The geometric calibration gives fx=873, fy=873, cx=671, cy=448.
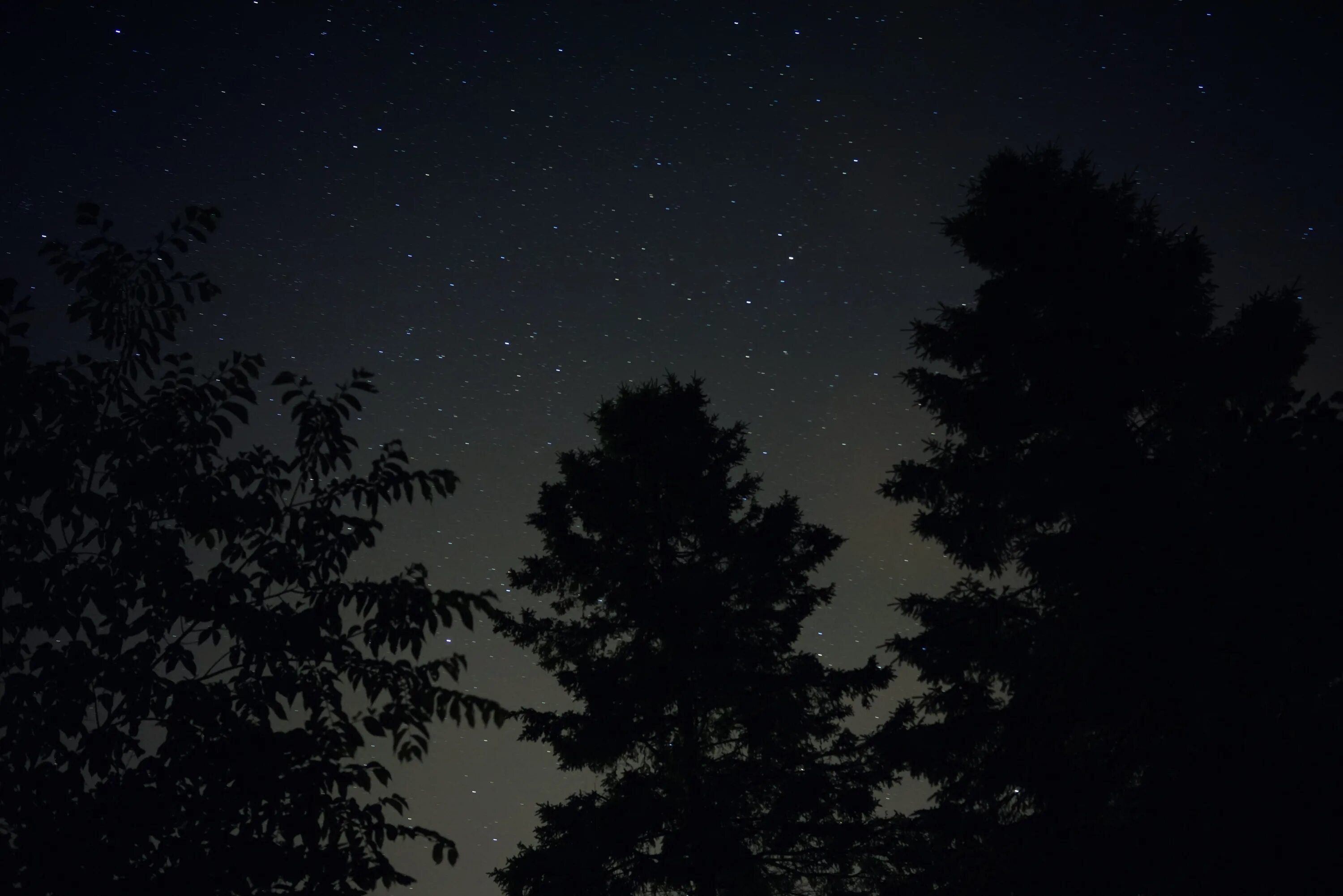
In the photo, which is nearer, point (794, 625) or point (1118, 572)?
point (1118, 572)

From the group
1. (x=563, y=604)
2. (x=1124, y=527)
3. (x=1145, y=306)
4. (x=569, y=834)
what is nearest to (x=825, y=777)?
(x=569, y=834)

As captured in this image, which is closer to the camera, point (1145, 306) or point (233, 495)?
point (233, 495)

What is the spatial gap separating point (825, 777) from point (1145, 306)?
27.7ft

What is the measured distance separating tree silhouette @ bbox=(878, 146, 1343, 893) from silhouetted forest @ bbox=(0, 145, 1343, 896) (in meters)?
0.04

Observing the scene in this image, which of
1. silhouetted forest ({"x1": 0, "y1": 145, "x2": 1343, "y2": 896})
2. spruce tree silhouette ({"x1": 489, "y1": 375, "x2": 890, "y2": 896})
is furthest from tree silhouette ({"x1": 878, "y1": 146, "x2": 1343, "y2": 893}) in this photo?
spruce tree silhouette ({"x1": 489, "y1": 375, "x2": 890, "y2": 896})

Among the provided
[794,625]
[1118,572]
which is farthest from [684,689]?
[1118,572]

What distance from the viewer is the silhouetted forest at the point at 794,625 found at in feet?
10.9

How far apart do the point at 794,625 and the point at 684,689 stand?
2.48 m

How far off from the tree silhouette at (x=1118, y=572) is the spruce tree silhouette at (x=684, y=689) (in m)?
3.56

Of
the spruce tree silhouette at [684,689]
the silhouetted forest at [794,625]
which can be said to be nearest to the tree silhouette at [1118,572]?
the silhouetted forest at [794,625]

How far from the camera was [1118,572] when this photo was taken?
30.5ft

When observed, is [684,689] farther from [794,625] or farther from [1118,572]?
[1118,572]

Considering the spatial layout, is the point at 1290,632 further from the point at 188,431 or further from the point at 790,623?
the point at 188,431

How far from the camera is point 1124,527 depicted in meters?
9.61
